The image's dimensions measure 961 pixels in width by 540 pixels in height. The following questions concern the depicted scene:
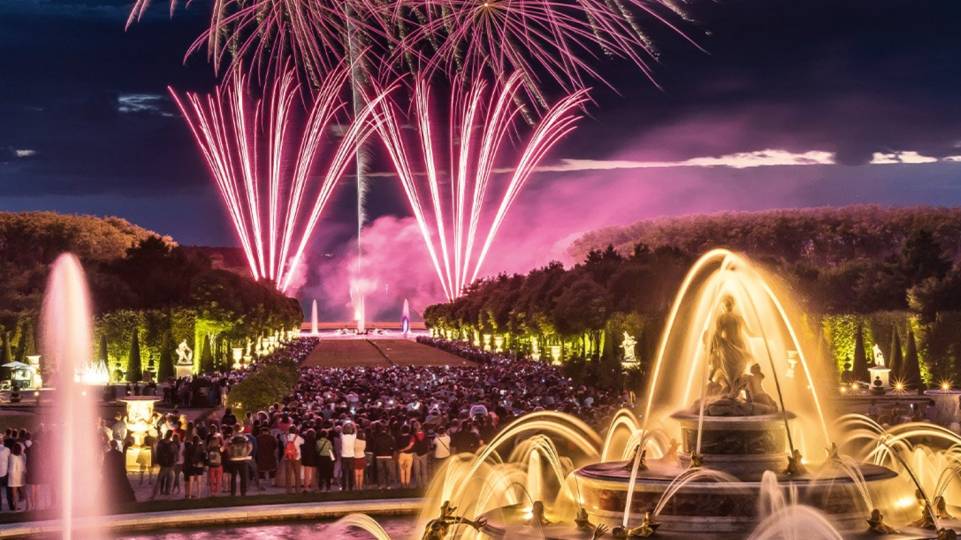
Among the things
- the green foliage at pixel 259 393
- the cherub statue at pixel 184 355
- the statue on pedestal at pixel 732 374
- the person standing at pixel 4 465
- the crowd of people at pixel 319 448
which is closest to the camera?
the statue on pedestal at pixel 732 374

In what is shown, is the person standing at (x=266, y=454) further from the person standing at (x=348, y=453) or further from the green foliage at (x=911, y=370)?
the green foliage at (x=911, y=370)

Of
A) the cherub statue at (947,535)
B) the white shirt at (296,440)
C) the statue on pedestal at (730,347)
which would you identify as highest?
the statue on pedestal at (730,347)

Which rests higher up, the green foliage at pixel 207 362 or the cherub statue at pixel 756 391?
the green foliage at pixel 207 362

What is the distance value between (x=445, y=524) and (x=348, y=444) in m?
10.5

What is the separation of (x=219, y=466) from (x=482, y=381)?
1019 inches

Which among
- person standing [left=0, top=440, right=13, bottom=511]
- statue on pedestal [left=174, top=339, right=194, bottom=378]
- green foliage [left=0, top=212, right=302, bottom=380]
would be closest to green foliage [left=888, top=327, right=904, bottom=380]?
statue on pedestal [left=174, top=339, right=194, bottom=378]

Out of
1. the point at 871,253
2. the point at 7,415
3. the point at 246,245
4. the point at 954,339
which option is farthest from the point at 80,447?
the point at 871,253

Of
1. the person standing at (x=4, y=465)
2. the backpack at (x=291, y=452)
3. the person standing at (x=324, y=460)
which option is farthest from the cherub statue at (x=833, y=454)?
the person standing at (x=4, y=465)

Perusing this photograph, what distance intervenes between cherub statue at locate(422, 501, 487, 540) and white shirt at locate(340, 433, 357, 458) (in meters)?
9.79

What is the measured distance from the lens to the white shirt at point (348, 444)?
1114 inches

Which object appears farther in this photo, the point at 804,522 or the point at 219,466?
the point at 219,466

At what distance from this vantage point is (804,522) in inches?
691

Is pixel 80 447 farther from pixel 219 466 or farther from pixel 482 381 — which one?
pixel 482 381

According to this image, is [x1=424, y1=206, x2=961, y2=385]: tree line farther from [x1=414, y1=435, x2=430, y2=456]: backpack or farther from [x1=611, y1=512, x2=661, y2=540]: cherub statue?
[x1=611, y1=512, x2=661, y2=540]: cherub statue
